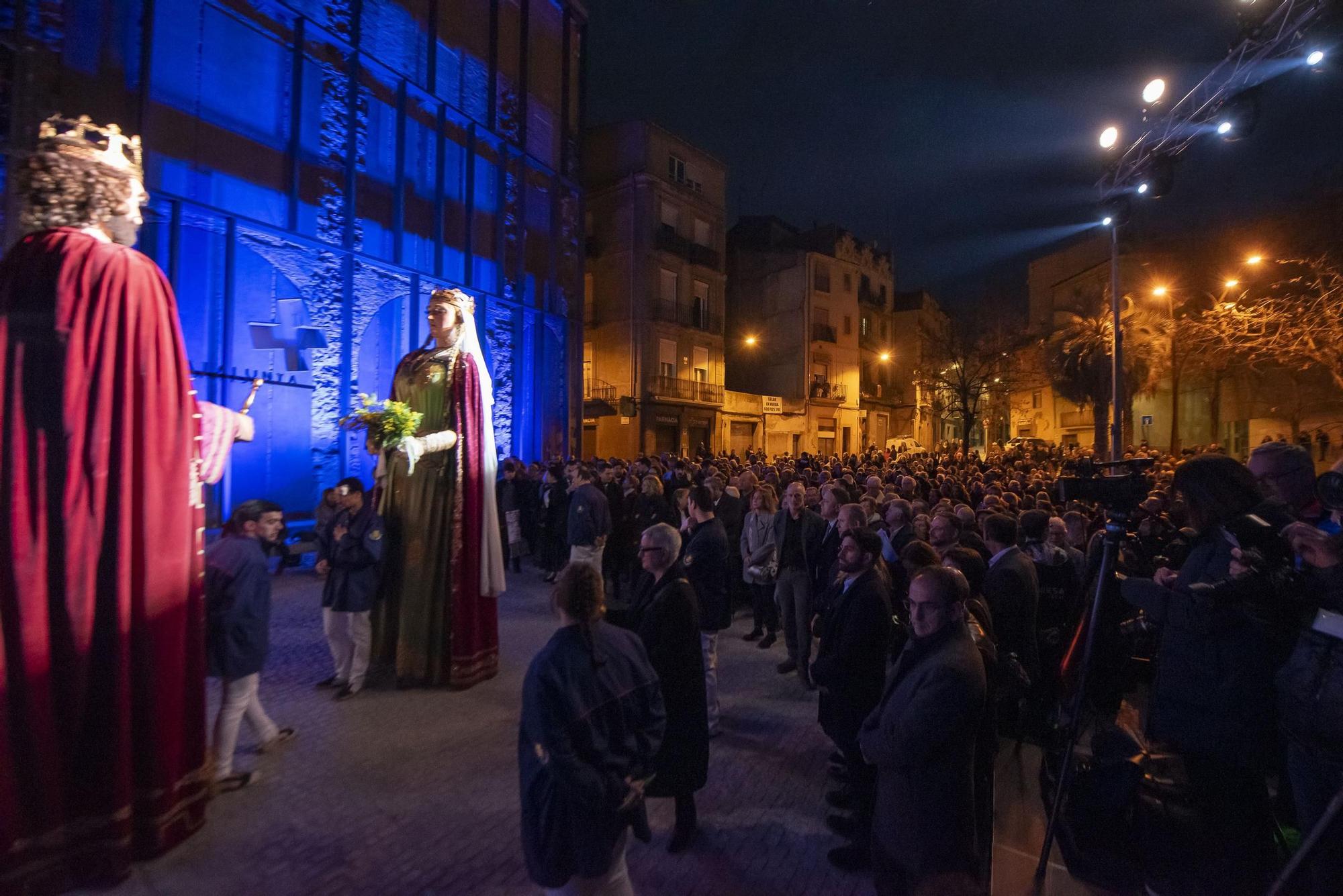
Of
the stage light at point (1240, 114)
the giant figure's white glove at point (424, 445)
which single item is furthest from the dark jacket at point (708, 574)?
the stage light at point (1240, 114)

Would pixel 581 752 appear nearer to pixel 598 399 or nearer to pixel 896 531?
pixel 896 531

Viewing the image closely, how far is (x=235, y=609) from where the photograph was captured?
12.8 feet

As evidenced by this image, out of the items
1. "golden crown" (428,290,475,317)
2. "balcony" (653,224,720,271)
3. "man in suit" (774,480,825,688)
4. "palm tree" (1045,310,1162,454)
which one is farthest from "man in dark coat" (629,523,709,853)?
"balcony" (653,224,720,271)

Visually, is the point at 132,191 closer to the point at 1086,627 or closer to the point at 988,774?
the point at 988,774

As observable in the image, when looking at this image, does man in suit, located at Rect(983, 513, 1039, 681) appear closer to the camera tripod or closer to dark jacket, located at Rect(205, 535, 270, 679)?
the camera tripod

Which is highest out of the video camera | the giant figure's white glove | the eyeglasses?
the giant figure's white glove

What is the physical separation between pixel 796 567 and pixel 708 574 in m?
1.76

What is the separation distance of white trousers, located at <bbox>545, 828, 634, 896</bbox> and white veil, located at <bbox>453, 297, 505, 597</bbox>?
11.3 feet

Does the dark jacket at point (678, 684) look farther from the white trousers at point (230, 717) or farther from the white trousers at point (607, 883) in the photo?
the white trousers at point (230, 717)

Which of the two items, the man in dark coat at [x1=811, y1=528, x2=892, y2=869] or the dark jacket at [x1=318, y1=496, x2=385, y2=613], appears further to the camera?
the dark jacket at [x1=318, y1=496, x2=385, y2=613]

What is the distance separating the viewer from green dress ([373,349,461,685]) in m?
5.57

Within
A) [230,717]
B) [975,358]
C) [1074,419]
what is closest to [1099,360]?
[975,358]

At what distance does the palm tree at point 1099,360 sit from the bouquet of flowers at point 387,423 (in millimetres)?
23897

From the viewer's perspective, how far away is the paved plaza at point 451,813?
10.4 ft
